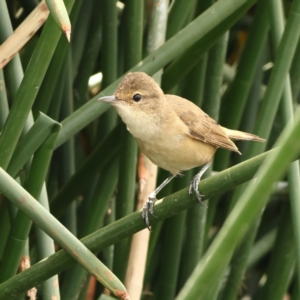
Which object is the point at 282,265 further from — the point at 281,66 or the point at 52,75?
the point at 52,75

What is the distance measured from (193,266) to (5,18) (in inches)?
45.8

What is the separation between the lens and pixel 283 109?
6.35 feet

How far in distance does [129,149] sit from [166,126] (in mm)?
157

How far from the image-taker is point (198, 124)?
7.11 feet

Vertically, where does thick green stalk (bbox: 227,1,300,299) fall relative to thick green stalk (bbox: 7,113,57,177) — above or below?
above

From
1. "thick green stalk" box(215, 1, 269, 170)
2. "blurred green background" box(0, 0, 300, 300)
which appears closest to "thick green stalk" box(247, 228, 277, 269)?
"blurred green background" box(0, 0, 300, 300)

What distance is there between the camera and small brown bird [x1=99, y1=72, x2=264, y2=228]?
2008mm

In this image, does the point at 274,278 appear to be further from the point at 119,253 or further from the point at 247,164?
the point at 247,164

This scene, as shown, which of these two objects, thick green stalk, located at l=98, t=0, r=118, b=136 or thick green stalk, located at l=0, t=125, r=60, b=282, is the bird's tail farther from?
thick green stalk, located at l=0, t=125, r=60, b=282

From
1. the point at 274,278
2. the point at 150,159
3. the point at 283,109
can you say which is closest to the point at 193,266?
the point at 274,278

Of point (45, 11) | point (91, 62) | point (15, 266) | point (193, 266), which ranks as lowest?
point (15, 266)

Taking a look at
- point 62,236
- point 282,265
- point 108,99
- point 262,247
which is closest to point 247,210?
point 62,236

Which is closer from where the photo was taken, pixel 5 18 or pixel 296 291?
pixel 5 18

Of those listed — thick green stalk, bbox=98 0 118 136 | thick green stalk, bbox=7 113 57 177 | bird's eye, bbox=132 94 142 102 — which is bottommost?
thick green stalk, bbox=7 113 57 177
